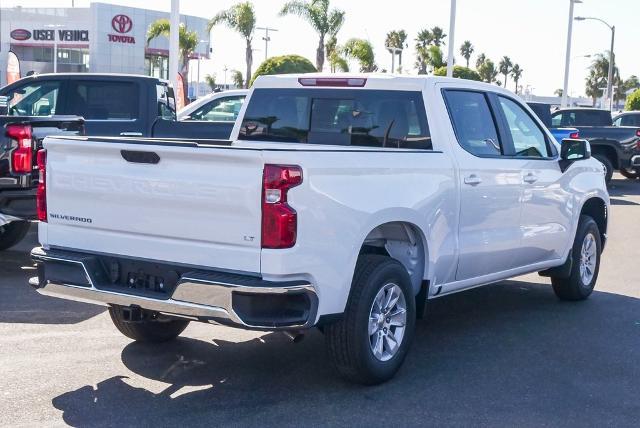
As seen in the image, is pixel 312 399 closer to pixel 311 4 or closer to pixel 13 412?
pixel 13 412

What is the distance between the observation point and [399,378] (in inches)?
240

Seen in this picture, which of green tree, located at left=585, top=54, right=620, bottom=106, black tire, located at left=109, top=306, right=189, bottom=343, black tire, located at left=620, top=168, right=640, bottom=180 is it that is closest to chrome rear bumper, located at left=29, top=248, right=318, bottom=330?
black tire, located at left=109, top=306, right=189, bottom=343

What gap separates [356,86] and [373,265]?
1.88 m

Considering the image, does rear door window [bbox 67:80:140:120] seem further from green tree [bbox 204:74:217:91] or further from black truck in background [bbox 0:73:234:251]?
green tree [bbox 204:74:217:91]

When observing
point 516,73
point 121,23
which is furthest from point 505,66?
point 121,23

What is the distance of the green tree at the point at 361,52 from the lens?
40.0m

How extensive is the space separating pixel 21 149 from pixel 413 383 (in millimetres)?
4908

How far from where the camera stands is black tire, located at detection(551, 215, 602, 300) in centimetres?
859

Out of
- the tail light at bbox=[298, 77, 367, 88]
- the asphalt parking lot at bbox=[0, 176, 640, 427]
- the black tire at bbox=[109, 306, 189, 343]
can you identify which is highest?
the tail light at bbox=[298, 77, 367, 88]

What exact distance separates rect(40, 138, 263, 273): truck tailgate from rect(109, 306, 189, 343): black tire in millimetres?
898

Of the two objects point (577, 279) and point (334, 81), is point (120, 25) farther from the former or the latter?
point (334, 81)

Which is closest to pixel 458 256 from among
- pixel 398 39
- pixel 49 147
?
pixel 49 147

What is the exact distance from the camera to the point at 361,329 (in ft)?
18.3

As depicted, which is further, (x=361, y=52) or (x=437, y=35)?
(x=437, y=35)
